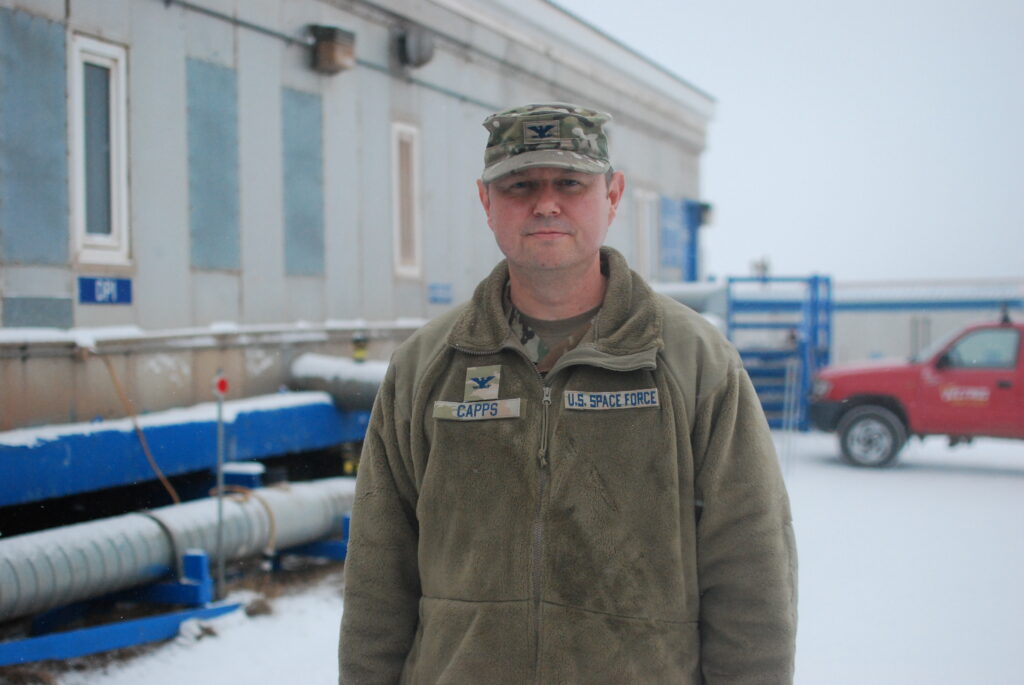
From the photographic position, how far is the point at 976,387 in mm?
11320

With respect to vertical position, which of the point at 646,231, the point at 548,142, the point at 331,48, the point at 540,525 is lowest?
the point at 540,525

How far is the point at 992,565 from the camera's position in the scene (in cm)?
710

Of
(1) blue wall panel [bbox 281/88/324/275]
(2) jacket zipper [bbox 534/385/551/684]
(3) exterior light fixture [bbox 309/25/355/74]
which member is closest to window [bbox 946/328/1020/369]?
(1) blue wall panel [bbox 281/88/324/275]

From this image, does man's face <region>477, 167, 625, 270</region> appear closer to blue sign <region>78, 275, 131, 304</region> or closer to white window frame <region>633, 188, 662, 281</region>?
blue sign <region>78, 275, 131, 304</region>

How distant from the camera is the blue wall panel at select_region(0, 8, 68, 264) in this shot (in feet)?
18.2

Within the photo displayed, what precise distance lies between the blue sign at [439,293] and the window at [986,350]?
6513 millimetres

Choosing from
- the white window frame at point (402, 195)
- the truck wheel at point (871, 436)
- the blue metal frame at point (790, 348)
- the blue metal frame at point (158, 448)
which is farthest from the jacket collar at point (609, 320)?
the blue metal frame at point (790, 348)

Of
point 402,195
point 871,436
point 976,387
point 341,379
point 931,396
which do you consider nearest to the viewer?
point 341,379

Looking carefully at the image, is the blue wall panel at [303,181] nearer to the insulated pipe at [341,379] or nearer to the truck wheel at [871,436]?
the insulated pipe at [341,379]

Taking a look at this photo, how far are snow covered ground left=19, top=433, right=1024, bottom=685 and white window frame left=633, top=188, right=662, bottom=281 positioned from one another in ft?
20.7

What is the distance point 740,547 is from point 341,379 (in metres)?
6.37

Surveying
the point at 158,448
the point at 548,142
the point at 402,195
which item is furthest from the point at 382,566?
the point at 402,195

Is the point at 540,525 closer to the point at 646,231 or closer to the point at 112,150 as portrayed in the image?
the point at 112,150

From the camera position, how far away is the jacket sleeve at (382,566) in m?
2.18
